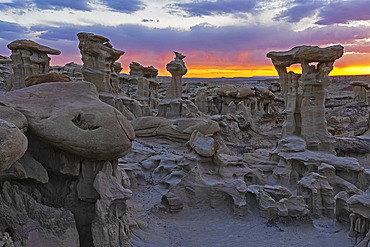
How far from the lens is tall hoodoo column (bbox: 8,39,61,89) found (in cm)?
1973

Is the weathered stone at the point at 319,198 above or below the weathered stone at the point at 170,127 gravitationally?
below

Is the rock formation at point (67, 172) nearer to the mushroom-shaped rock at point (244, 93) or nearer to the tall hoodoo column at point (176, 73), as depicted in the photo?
the tall hoodoo column at point (176, 73)

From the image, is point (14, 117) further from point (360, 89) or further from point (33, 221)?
point (360, 89)

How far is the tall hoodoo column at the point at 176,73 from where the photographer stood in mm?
24594

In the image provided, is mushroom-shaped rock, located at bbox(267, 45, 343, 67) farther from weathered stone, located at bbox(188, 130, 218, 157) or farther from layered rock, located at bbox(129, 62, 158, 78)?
layered rock, located at bbox(129, 62, 158, 78)

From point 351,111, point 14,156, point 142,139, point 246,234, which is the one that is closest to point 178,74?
point 142,139

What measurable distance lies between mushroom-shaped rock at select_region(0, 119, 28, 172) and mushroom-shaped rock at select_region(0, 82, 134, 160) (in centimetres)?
140

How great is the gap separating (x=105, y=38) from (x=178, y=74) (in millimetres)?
7044

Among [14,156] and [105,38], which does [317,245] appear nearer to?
[14,156]

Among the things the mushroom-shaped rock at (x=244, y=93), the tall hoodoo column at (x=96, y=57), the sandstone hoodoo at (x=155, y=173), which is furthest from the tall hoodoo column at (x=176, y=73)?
the mushroom-shaped rock at (x=244, y=93)

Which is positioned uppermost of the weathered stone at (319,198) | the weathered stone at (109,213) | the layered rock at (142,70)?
the layered rock at (142,70)

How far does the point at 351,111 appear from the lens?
118 feet

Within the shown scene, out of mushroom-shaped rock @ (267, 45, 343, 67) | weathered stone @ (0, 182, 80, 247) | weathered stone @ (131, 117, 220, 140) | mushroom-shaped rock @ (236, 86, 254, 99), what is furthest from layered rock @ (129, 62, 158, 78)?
weathered stone @ (0, 182, 80, 247)

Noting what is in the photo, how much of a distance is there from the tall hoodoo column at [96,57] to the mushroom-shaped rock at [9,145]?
1607 centimetres
